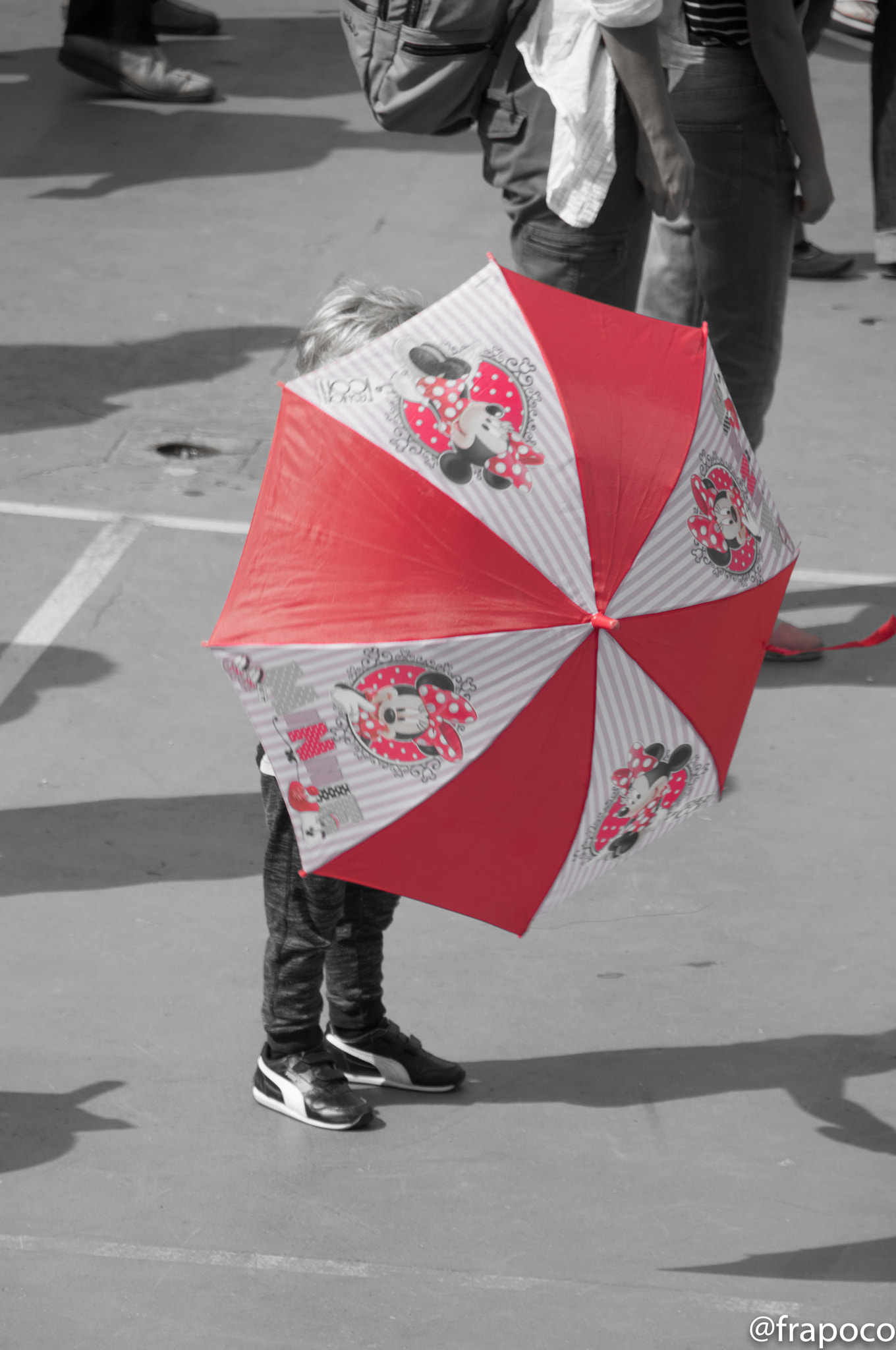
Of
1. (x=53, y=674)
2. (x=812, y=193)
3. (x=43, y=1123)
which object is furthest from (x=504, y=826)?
(x=812, y=193)

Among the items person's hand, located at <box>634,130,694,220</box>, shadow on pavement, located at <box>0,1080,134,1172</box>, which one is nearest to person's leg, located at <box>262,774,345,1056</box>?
shadow on pavement, located at <box>0,1080,134,1172</box>

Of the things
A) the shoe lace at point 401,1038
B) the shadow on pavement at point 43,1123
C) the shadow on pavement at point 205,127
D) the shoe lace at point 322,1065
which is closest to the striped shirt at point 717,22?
the shoe lace at point 401,1038

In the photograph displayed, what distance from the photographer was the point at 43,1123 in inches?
133

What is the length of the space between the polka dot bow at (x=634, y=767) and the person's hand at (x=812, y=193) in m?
2.55

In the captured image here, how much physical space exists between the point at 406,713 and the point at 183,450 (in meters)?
3.79

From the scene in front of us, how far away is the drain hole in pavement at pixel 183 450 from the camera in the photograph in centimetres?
614

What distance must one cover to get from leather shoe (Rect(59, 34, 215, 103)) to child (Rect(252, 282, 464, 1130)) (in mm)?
6758

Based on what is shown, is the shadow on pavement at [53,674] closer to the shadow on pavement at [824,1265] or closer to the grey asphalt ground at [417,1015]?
the grey asphalt ground at [417,1015]

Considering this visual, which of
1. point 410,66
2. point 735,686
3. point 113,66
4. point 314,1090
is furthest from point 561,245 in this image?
point 113,66

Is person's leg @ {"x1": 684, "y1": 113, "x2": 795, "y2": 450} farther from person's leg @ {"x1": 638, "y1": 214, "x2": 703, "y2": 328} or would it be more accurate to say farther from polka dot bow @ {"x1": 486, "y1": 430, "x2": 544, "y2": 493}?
polka dot bow @ {"x1": 486, "y1": 430, "x2": 544, "y2": 493}

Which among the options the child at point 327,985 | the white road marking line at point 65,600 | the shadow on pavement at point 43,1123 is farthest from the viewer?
the white road marking line at point 65,600

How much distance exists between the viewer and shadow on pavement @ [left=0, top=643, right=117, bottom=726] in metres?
4.76

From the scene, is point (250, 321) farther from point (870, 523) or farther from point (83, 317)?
point (870, 523)

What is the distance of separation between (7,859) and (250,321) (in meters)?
3.60
